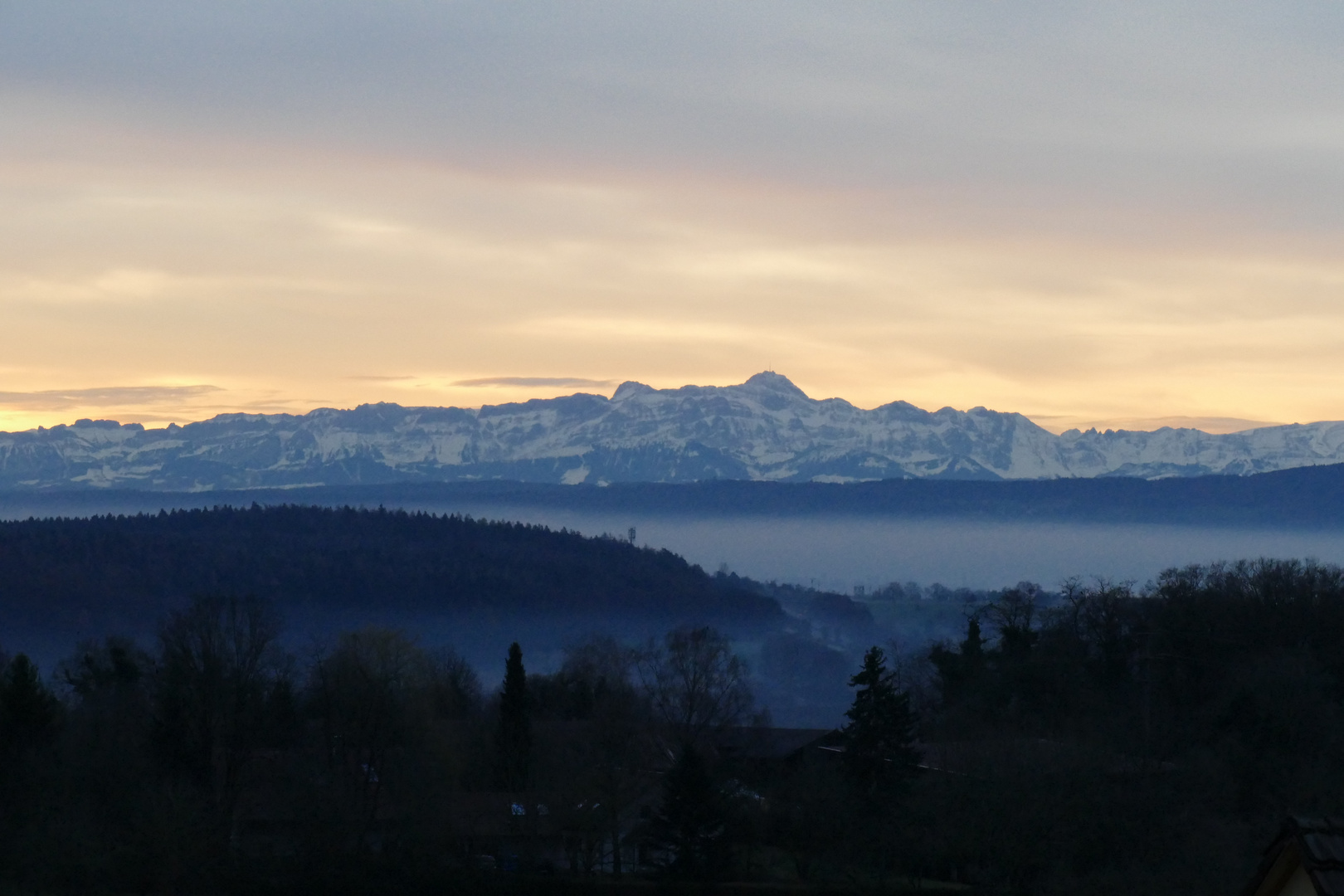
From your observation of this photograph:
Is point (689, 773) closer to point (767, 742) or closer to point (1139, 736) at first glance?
point (1139, 736)

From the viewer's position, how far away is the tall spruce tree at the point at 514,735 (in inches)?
2024

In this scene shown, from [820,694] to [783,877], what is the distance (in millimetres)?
141390

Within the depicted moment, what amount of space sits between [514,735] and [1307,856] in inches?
1802

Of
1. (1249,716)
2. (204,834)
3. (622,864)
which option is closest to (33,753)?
(204,834)

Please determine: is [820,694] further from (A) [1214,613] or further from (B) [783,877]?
(B) [783,877]

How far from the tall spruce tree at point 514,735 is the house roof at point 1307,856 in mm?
42074

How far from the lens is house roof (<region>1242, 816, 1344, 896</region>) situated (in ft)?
29.3

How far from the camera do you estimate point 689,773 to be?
41625 mm

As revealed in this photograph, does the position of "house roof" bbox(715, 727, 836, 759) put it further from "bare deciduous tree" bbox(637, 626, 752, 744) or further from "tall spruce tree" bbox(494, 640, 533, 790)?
"tall spruce tree" bbox(494, 640, 533, 790)

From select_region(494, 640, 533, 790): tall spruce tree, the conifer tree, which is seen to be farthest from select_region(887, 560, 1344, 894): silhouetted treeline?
select_region(494, 640, 533, 790): tall spruce tree

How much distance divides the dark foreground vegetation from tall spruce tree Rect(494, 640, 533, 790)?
17 cm

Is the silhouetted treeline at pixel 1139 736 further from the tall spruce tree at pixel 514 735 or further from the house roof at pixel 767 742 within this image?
the tall spruce tree at pixel 514 735

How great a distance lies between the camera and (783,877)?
42094mm

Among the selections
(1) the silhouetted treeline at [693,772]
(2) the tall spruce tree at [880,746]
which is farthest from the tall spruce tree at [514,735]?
(2) the tall spruce tree at [880,746]
